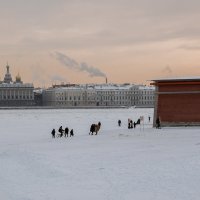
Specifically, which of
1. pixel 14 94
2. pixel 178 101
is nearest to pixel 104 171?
pixel 178 101

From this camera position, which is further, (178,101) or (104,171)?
(178,101)

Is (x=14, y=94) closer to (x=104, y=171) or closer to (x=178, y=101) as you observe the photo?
(x=178, y=101)

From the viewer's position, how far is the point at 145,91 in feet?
616

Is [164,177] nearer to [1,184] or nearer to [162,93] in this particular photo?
[1,184]

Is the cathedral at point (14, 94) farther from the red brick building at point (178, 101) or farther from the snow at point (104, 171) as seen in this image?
the snow at point (104, 171)

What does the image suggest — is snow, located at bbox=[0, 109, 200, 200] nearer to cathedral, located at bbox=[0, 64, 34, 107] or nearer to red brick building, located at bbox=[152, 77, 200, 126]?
red brick building, located at bbox=[152, 77, 200, 126]

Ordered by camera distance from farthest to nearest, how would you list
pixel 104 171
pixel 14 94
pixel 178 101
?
pixel 14 94, pixel 178 101, pixel 104 171

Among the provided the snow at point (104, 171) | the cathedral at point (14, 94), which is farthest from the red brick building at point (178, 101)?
the cathedral at point (14, 94)

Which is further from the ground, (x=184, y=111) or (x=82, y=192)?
(x=184, y=111)

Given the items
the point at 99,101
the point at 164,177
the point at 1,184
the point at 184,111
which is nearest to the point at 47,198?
the point at 1,184

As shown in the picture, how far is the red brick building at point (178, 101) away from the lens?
112 feet

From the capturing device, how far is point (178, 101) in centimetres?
3459

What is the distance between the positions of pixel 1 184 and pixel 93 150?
706 cm

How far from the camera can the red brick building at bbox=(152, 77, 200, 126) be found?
3403 centimetres
